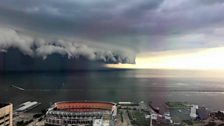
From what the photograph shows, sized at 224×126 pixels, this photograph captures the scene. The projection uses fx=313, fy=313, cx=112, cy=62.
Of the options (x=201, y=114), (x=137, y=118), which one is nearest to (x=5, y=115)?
(x=137, y=118)

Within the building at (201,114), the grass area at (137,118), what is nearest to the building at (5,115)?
the grass area at (137,118)

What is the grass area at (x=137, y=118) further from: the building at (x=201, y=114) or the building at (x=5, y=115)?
the building at (x=5, y=115)

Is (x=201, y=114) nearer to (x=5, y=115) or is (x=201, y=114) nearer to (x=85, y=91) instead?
(x=5, y=115)

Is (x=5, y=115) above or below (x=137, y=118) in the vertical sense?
above

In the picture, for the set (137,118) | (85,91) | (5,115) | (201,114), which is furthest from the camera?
(85,91)

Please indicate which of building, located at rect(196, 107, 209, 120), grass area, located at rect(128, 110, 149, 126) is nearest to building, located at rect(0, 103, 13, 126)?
grass area, located at rect(128, 110, 149, 126)

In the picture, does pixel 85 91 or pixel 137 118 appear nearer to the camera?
pixel 137 118


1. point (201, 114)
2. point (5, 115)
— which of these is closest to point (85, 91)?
point (201, 114)

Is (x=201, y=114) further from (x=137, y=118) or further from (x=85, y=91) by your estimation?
(x=85, y=91)

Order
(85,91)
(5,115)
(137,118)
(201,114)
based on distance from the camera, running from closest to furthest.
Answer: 1. (5,115)
2. (137,118)
3. (201,114)
4. (85,91)

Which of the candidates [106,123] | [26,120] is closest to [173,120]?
[106,123]

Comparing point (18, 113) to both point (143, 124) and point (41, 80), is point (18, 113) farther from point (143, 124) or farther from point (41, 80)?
point (41, 80)
